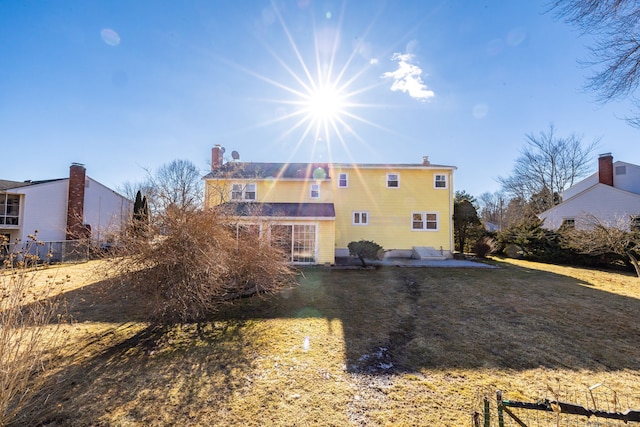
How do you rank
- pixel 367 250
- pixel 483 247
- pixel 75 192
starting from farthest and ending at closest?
1. pixel 75 192
2. pixel 483 247
3. pixel 367 250

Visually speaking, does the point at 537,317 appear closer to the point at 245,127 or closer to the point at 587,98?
the point at 587,98

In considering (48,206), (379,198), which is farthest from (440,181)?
(48,206)

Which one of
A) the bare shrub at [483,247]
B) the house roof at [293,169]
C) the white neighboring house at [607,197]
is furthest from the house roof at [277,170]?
the white neighboring house at [607,197]

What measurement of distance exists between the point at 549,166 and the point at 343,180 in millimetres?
29261

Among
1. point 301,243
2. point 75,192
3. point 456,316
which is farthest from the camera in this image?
point 75,192

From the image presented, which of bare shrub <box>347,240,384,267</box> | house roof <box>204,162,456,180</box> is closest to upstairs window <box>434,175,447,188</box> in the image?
house roof <box>204,162,456,180</box>

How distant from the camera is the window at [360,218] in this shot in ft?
61.1

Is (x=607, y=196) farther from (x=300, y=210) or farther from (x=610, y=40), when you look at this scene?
(x=300, y=210)

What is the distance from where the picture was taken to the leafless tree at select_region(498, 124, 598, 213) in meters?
30.4

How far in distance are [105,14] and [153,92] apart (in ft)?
11.2

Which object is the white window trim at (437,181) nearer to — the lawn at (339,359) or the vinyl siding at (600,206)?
the vinyl siding at (600,206)

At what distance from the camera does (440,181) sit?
Result: 18.7 meters

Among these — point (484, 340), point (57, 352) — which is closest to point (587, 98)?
point (484, 340)

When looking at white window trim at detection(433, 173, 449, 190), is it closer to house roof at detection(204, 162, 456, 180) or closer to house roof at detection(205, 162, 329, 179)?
house roof at detection(204, 162, 456, 180)
